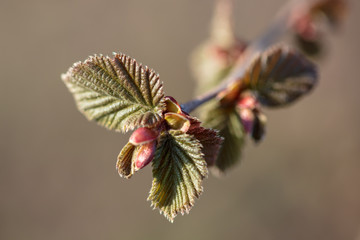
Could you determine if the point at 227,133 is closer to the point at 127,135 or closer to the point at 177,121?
the point at 177,121

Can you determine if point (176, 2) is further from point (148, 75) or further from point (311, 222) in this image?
point (148, 75)

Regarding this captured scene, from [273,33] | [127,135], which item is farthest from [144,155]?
[127,135]

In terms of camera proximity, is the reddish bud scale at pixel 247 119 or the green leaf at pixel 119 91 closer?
the green leaf at pixel 119 91

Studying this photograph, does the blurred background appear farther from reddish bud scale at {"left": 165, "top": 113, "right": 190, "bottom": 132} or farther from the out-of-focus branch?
reddish bud scale at {"left": 165, "top": 113, "right": 190, "bottom": 132}

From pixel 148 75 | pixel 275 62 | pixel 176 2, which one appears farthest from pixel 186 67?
pixel 148 75

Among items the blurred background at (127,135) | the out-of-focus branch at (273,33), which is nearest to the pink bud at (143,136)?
the out-of-focus branch at (273,33)

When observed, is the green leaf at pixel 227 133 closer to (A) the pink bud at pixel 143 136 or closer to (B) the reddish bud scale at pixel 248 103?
(B) the reddish bud scale at pixel 248 103
